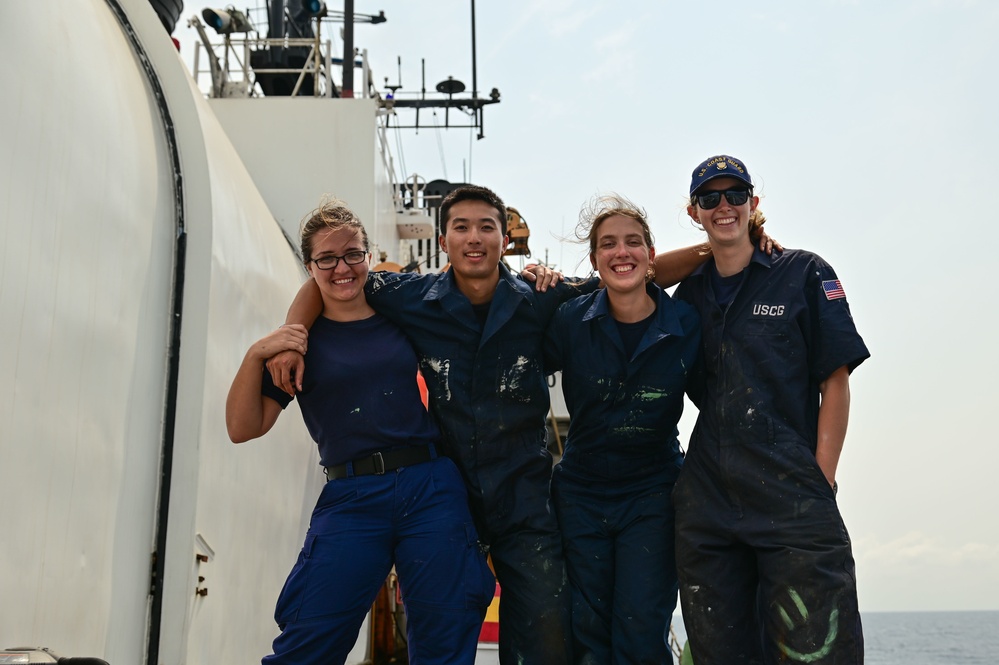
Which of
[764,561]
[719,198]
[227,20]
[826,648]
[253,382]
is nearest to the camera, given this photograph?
[826,648]

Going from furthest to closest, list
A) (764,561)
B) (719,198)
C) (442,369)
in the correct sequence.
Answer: (442,369)
(719,198)
(764,561)

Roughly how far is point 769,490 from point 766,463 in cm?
9

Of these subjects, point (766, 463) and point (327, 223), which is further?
point (327, 223)

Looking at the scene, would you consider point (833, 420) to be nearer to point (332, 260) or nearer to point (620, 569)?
point (620, 569)

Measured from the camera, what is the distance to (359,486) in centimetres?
322

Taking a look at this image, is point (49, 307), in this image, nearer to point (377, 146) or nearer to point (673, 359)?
point (673, 359)

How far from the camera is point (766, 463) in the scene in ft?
10.3

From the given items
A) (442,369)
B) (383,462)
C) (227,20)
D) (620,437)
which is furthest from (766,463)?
(227,20)

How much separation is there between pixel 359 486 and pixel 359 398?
0.30m

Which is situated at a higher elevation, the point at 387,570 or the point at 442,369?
the point at 442,369

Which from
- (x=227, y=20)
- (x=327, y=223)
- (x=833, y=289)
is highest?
(x=227, y=20)

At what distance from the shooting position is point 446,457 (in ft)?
11.1

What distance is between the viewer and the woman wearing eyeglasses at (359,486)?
10.1ft

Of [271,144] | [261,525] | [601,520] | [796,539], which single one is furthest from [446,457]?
[271,144]
